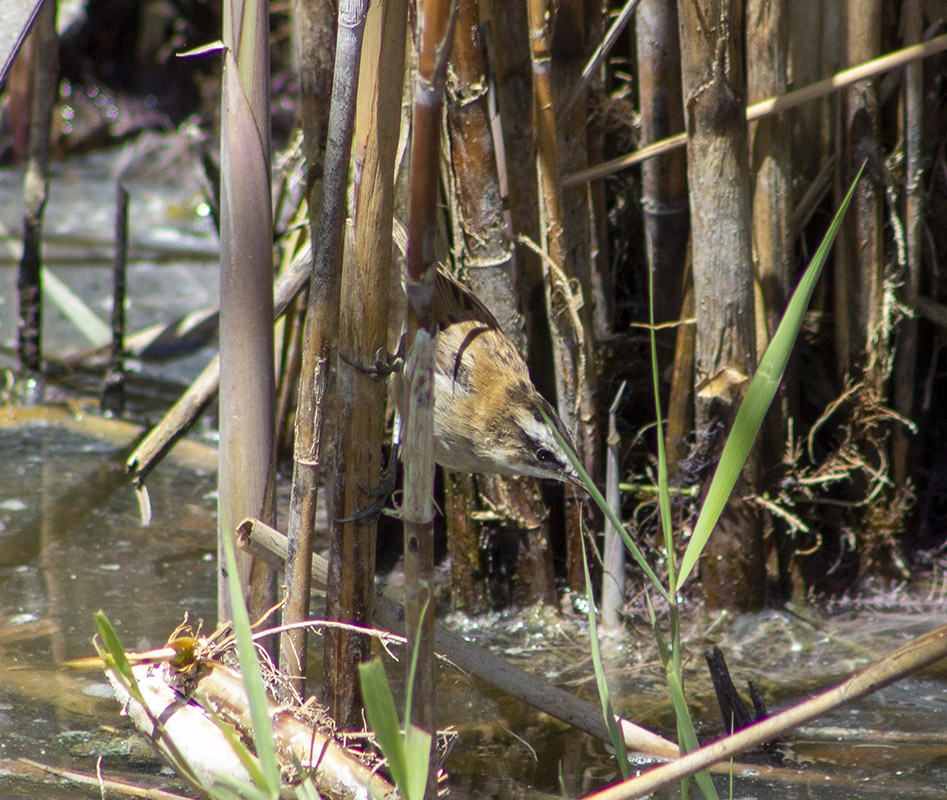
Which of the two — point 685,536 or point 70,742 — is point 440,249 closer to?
point 685,536

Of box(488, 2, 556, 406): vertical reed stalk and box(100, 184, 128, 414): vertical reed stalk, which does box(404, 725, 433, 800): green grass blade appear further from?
box(100, 184, 128, 414): vertical reed stalk

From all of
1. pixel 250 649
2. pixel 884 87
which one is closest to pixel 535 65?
pixel 884 87

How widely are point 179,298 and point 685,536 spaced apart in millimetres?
3605

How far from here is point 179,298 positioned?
18.0 ft

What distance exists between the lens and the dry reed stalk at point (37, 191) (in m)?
3.83

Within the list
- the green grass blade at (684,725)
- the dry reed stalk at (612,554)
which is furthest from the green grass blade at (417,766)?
the dry reed stalk at (612,554)

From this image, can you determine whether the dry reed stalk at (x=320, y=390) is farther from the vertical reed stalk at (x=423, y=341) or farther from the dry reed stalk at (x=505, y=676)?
the vertical reed stalk at (x=423, y=341)

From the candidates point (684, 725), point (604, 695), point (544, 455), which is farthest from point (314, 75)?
point (684, 725)

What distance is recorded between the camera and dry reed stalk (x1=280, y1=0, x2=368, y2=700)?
5.30 ft

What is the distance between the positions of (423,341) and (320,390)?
48 cm

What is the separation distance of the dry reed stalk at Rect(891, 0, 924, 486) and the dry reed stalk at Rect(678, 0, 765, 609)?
21.4 inches

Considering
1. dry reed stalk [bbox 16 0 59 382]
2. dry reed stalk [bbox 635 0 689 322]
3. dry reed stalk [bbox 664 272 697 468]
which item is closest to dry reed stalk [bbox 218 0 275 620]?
dry reed stalk [bbox 635 0 689 322]

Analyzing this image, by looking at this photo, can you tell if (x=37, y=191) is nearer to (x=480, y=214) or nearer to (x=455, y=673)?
(x=480, y=214)

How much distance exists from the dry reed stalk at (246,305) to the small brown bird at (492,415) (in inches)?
16.7
